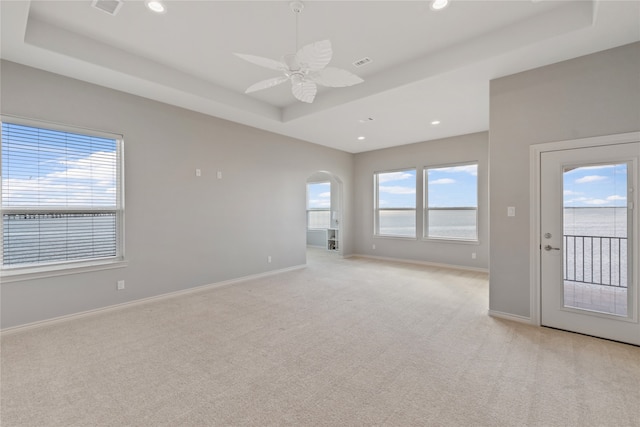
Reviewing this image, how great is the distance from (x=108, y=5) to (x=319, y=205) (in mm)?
7890

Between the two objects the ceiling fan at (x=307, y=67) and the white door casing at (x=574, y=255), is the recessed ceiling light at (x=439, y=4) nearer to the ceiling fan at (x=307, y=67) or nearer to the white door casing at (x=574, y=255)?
the ceiling fan at (x=307, y=67)

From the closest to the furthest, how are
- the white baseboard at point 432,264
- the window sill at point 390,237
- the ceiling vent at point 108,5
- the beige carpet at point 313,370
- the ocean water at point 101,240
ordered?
the beige carpet at point 313,370, the ceiling vent at point 108,5, the ocean water at point 101,240, the white baseboard at point 432,264, the window sill at point 390,237

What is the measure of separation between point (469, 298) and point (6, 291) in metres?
5.69

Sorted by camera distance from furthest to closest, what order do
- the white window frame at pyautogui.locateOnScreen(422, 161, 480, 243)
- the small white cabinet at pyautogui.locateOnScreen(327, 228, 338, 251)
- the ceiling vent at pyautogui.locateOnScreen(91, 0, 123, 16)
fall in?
the small white cabinet at pyautogui.locateOnScreen(327, 228, 338, 251) < the white window frame at pyautogui.locateOnScreen(422, 161, 480, 243) < the ceiling vent at pyautogui.locateOnScreen(91, 0, 123, 16)

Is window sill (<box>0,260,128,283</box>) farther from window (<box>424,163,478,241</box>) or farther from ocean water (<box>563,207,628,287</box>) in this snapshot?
window (<box>424,163,478,241</box>)

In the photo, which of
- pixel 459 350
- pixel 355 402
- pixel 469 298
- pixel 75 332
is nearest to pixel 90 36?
→ pixel 75 332

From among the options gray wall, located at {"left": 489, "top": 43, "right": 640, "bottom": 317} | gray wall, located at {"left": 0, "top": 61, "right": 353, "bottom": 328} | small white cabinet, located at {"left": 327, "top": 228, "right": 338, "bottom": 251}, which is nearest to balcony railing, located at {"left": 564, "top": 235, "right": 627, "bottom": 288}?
gray wall, located at {"left": 489, "top": 43, "right": 640, "bottom": 317}

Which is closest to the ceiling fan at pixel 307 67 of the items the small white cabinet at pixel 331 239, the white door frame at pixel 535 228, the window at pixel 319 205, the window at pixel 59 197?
the white door frame at pixel 535 228

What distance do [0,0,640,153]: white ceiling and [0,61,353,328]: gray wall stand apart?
1.10 feet

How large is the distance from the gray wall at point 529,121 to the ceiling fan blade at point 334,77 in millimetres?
2039

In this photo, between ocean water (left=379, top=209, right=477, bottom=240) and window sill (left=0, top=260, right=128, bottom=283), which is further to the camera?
ocean water (left=379, top=209, right=477, bottom=240)

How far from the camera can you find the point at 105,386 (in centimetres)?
212

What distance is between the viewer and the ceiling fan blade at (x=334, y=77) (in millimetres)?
2580

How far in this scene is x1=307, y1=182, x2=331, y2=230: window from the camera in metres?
9.78
